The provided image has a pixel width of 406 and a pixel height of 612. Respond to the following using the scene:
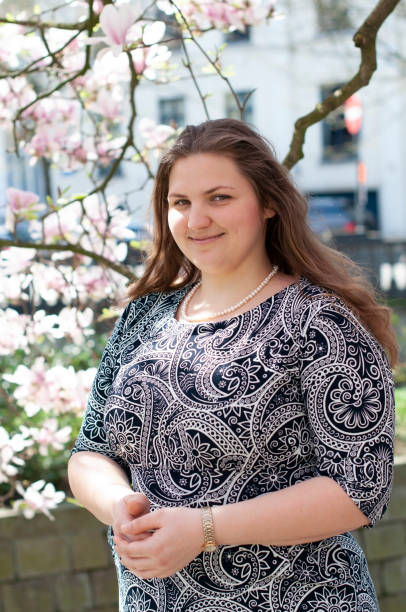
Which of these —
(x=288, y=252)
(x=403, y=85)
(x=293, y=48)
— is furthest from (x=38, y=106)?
(x=293, y=48)

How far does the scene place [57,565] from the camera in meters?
3.42

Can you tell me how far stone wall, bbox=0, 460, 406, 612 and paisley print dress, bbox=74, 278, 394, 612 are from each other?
1571 millimetres

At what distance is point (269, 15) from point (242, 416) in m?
1.69

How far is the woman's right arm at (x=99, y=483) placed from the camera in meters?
1.82

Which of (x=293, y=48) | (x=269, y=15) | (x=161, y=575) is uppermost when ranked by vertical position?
(x=293, y=48)

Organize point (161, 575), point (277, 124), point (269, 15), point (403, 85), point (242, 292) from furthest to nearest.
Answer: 1. point (277, 124)
2. point (403, 85)
3. point (269, 15)
4. point (242, 292)
5. point (161, 575)

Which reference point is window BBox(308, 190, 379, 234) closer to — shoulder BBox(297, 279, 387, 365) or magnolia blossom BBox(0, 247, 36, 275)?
magnolia blossom BBox(0, 247, 36, 275)

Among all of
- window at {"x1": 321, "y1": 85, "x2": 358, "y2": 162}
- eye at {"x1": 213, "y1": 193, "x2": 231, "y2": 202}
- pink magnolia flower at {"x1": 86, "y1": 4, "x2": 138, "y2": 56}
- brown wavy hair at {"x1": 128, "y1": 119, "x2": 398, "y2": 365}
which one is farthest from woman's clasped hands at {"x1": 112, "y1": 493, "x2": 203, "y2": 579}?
window at {"x1": 321, "y1": 85, "x2": 358, "y2": 162}

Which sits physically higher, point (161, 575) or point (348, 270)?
point (348, 270)

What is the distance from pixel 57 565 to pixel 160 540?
1.99 metres

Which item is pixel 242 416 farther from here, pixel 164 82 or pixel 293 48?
pixel 293 48

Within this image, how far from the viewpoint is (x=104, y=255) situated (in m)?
2.96

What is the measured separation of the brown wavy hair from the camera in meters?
1.82

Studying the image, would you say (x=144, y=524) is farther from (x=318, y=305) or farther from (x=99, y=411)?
(x=318, y=305)
